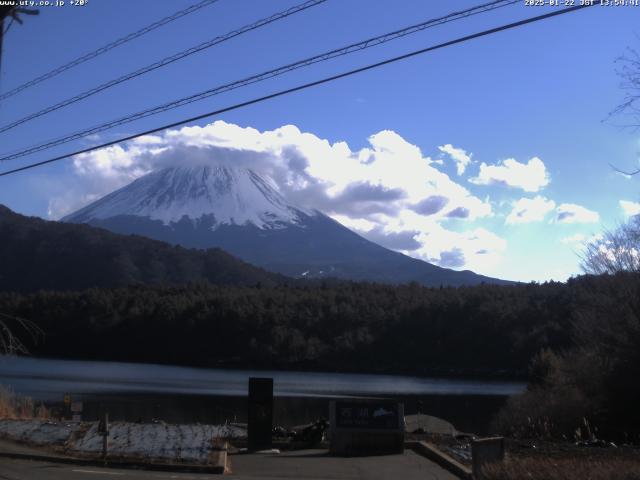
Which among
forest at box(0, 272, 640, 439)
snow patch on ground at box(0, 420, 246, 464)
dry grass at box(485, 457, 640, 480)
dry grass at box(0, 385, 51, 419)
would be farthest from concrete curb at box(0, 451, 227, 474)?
forest at box(0, 272, 640, 439)

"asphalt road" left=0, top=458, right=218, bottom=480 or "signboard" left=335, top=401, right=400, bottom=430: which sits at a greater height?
"signboard" left=335, top=401, right=400, bottom=430

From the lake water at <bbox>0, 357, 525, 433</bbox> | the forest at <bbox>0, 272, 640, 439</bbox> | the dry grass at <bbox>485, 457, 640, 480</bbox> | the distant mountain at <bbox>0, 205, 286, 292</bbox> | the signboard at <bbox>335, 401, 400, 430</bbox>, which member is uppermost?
the distant mountain at <bbox>0, 205, 286, 292</bbox>

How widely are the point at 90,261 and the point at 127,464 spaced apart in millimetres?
160535

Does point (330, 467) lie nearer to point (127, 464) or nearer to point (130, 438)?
point (127, 464)

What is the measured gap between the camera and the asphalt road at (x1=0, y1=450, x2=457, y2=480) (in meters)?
13.5

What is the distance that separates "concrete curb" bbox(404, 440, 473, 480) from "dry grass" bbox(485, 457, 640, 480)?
168 cm

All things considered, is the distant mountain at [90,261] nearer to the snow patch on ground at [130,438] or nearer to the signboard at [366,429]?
the snow patch on ground at [130,438]

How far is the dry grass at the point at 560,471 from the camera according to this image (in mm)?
10258

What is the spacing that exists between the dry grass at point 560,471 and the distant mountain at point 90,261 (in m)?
150

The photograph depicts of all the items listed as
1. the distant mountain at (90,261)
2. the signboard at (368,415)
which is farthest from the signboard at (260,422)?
the distant mountain at (90,261)

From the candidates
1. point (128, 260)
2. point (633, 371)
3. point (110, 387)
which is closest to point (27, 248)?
point (128, 260)

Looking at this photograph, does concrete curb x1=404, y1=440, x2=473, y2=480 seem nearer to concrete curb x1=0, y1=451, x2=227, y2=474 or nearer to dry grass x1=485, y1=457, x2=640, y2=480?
dry grass x1=485, y1=457, x2=640, y2=480

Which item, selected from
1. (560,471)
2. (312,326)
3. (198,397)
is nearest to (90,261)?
(312,326)

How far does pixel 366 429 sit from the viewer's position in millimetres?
17359
